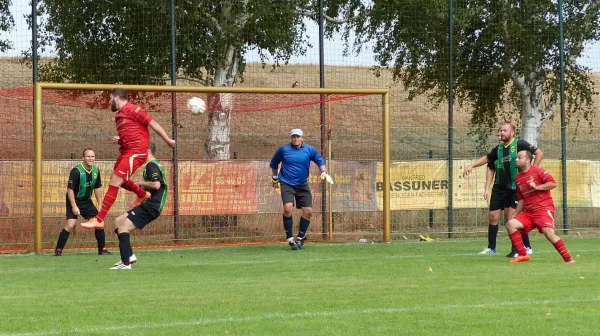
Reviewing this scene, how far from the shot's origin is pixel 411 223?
2033 cm

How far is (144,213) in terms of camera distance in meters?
12.9

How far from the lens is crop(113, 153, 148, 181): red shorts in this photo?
12.6 meters

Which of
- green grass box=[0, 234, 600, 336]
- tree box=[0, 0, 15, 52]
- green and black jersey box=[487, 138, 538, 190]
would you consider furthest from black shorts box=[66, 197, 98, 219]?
green and black jersey box=[487, 138, 538, 190]

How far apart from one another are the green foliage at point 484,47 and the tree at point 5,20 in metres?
6.76

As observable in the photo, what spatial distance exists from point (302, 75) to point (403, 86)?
100 inches

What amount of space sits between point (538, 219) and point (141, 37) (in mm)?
9597

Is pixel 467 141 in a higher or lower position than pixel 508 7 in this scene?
lower

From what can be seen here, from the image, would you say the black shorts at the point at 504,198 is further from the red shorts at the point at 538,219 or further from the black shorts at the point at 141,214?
the black shorts at the point at 141,214

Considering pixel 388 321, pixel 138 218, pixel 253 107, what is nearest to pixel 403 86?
pixel 253 107

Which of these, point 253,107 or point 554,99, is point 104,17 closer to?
point 253,107

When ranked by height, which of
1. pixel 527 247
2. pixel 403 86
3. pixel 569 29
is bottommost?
Answer: pixel 527 247

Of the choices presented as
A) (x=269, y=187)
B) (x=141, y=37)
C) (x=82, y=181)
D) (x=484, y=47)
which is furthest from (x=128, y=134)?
(x=484, y=47)

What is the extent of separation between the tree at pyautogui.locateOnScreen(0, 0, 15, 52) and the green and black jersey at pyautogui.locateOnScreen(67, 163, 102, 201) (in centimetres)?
425

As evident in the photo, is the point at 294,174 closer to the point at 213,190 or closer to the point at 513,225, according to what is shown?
the point at 213,190
